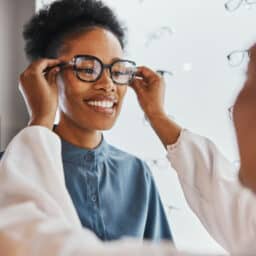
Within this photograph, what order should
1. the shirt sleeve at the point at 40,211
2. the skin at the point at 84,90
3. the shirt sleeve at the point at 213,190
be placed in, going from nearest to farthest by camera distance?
1. the shirt sleeve at the point at 40,211
2. the shirt sleeve at the point at 213,190
3. the skin at the point at 84,90

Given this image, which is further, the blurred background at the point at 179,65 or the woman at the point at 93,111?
the blurred background at the point at 179,65

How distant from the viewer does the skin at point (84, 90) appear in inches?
28.7

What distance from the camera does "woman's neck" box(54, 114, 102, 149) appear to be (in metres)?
0.76

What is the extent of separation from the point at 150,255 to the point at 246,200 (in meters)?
0.32

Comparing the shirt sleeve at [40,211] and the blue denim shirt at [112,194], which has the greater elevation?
the shirt sleeve at [40,211]

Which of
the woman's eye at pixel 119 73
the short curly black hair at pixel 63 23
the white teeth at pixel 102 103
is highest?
the short curly black hair at pixel 63 23

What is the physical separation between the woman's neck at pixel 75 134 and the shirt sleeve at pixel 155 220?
109 millimetres

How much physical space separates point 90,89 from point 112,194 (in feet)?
0.52

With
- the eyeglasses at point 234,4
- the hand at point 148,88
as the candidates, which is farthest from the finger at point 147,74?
the eyeglasses at point 234,4

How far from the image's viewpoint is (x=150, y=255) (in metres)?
0.35

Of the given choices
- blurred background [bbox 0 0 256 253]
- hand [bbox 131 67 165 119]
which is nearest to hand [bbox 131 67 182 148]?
hand [bbox 131 67 165 119]

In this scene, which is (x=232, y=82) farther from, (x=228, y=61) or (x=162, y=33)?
(x=162, y=33)

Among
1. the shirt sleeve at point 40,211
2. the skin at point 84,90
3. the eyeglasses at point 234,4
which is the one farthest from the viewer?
the eyeglasses at point 234,4

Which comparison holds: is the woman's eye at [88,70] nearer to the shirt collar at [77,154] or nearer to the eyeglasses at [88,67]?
the eyeglasses at [88,67]
